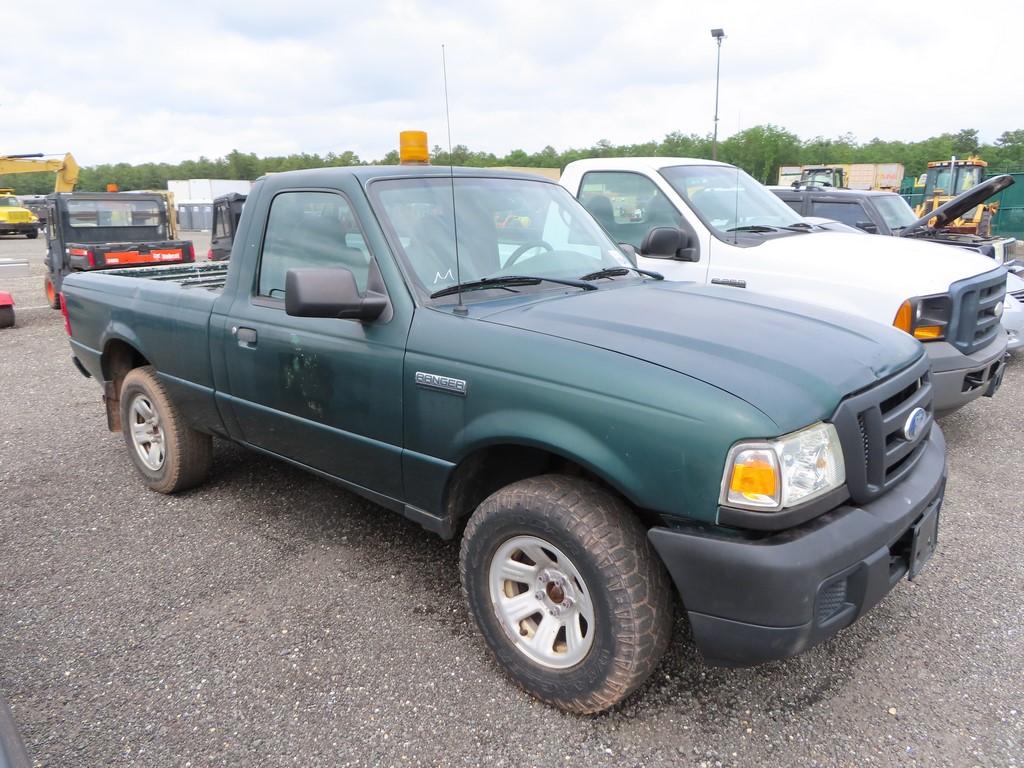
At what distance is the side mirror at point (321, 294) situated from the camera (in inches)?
101

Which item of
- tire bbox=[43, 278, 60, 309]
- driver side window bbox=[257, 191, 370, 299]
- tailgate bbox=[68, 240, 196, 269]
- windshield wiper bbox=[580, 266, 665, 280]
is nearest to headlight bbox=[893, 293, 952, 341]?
windshield wiper bbox=[580, 266, 665, 280]

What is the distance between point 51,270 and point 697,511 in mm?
14609

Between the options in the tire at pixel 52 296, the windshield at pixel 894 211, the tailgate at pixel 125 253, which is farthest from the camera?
the tire at pixel 52 296

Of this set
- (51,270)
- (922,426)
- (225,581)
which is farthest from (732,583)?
(51,270)

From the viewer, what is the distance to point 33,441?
560cm

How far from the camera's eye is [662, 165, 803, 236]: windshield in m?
5.66

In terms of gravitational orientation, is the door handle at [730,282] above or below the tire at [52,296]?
above

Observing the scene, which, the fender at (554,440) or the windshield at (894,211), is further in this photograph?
the windshield at (894,211)

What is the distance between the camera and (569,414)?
231 centimetres

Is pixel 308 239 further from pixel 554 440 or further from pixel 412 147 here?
pixel 554 440

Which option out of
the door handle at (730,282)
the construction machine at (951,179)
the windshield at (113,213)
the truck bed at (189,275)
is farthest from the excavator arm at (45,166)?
the construction machine at (951,179)

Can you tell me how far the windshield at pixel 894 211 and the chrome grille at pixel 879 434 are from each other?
7402 millimetres

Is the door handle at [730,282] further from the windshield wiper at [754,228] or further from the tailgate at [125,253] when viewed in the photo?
the tailgate at [125,253]

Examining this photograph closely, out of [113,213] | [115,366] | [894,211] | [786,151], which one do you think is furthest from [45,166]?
[786,151]
